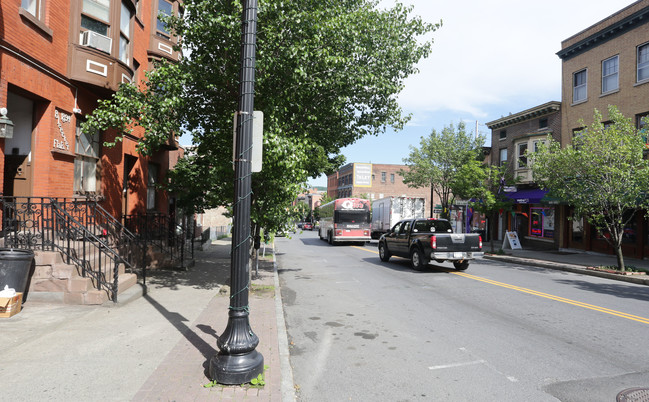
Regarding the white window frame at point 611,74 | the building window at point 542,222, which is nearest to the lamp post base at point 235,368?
the white window frame at point 611,74

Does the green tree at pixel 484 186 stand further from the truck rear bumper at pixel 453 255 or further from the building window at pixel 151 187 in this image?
the building window at pixel 151 187

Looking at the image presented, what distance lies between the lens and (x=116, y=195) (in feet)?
39.8

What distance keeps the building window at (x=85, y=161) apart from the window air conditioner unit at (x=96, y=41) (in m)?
1.97

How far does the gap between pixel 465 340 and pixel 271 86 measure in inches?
260

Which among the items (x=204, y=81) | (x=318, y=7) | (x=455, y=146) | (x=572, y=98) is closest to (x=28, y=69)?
(x=204, y=81)

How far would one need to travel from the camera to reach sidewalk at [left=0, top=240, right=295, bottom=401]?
3.97 metres

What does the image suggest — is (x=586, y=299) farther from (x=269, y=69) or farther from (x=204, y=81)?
(x=204, y=81)

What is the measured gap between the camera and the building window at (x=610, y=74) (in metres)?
20.0

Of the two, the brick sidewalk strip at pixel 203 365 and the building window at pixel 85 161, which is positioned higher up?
the building window at pixel 85 161

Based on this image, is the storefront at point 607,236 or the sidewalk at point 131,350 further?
the storefront at point 607,236

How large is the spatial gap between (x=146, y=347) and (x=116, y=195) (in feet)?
27.1

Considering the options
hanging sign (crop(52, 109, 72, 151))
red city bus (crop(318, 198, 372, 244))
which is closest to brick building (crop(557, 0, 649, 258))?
red city bus (crop(318, 198, 372, 244))

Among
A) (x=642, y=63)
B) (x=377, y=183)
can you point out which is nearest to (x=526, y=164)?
(x=642, y=63)

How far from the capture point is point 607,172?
1373 centimetres
